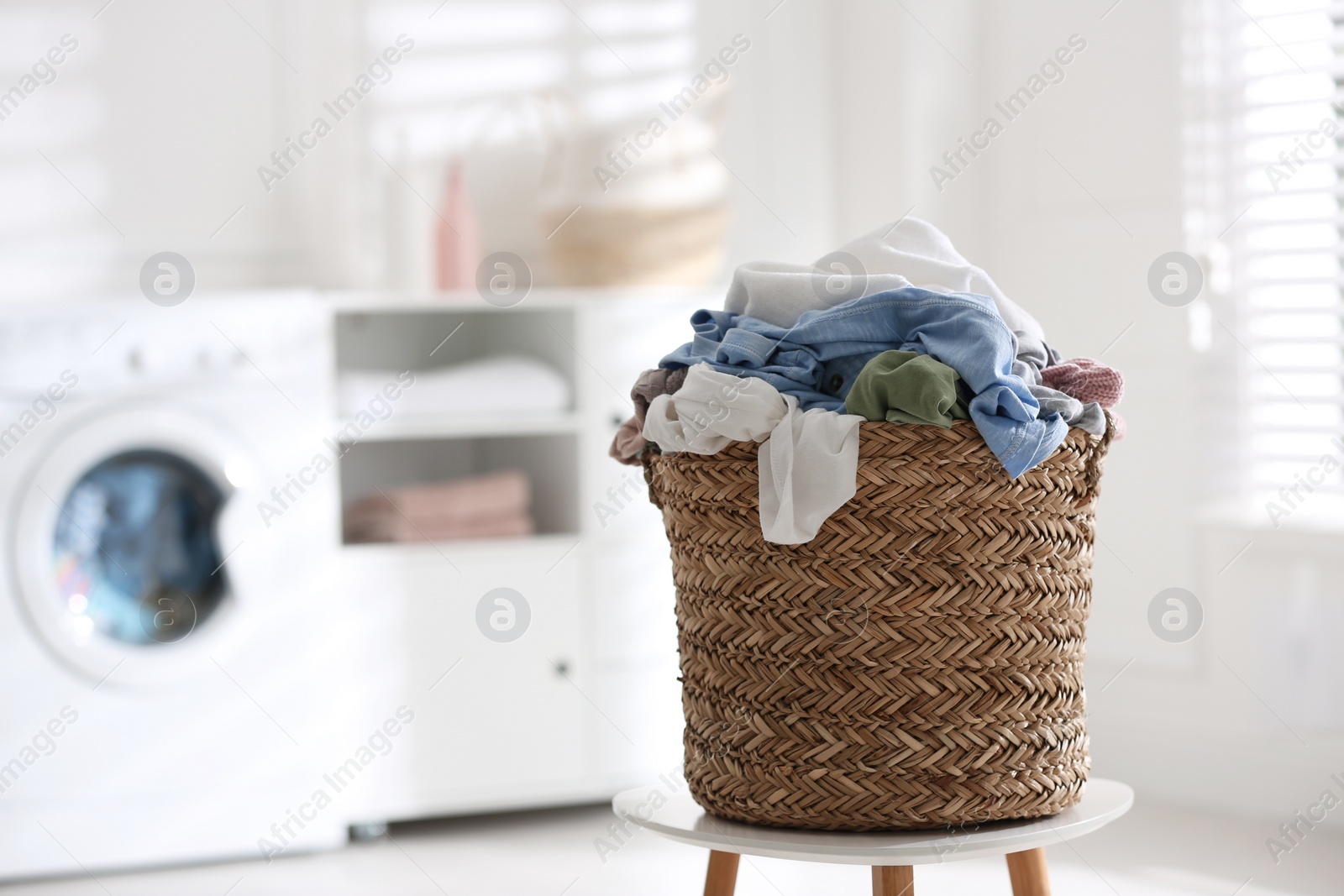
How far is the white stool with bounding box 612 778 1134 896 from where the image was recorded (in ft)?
2.64

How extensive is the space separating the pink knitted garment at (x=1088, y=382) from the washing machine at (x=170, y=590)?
1481 millimetres

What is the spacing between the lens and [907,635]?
83 centimetres

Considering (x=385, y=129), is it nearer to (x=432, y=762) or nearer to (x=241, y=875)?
(x=432, y=762)

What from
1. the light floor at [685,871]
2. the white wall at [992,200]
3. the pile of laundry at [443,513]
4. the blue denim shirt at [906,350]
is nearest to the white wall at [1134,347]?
the white wall at [992,200]

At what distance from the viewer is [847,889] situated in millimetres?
1871

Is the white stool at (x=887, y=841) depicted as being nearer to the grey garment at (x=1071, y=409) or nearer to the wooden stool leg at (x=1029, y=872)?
the wooden stool leg at (x=1029, y=872)

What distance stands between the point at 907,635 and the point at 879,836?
0.44 feet

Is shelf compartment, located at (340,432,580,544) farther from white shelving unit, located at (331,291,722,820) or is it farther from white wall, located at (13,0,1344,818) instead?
white wall, located at (13,0,1344,818)

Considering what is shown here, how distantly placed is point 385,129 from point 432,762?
1291mm

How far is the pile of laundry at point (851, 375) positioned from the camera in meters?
0.81

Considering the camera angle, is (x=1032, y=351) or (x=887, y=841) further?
(x=1032, y=351)

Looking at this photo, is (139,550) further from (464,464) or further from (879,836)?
(879,836)

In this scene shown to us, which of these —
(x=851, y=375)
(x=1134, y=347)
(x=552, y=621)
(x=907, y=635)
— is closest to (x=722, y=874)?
(x=907, y=635)

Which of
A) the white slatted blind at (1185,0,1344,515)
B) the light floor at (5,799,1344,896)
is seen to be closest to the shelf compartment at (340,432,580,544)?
the light floor at (5,799,1344,896)
